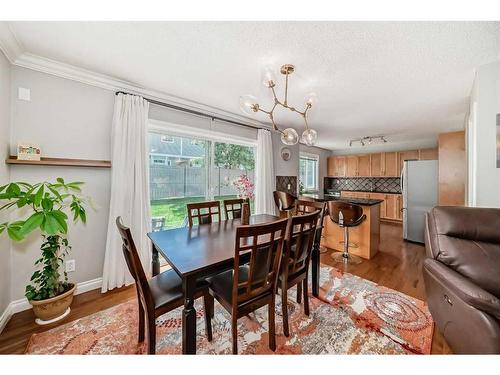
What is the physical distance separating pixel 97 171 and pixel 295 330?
261 centimetres

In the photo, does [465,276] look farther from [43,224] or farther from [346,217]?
[43,224]

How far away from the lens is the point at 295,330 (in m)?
1.56

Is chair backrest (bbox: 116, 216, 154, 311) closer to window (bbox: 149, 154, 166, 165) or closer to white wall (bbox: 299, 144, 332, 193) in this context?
window (bbox: 149, 154, 166, 165)

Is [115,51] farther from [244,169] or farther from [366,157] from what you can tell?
[366,157]

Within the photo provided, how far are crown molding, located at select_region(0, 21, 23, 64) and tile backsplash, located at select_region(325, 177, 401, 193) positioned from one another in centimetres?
723

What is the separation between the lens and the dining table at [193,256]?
1107 mm

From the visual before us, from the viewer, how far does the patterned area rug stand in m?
1.38

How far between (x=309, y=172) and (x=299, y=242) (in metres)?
5.34

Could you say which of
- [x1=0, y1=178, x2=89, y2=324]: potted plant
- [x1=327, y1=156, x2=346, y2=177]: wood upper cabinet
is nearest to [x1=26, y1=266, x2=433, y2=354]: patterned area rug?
[x1=0, y1=178, x2=89, y2=324]: potted plant

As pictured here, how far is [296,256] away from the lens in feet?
5.04

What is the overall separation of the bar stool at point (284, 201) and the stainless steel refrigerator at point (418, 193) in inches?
98.7

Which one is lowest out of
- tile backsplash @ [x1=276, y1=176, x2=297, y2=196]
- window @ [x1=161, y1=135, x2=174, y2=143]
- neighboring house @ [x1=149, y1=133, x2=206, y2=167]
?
tile backsplash @ [x1=276, y1=176, x2=297, y2=196]

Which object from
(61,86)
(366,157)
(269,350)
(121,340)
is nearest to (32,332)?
(121,340)

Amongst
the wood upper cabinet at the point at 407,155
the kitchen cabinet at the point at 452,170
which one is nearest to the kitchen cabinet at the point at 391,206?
the wood upper cabinet at the point at 407,155
